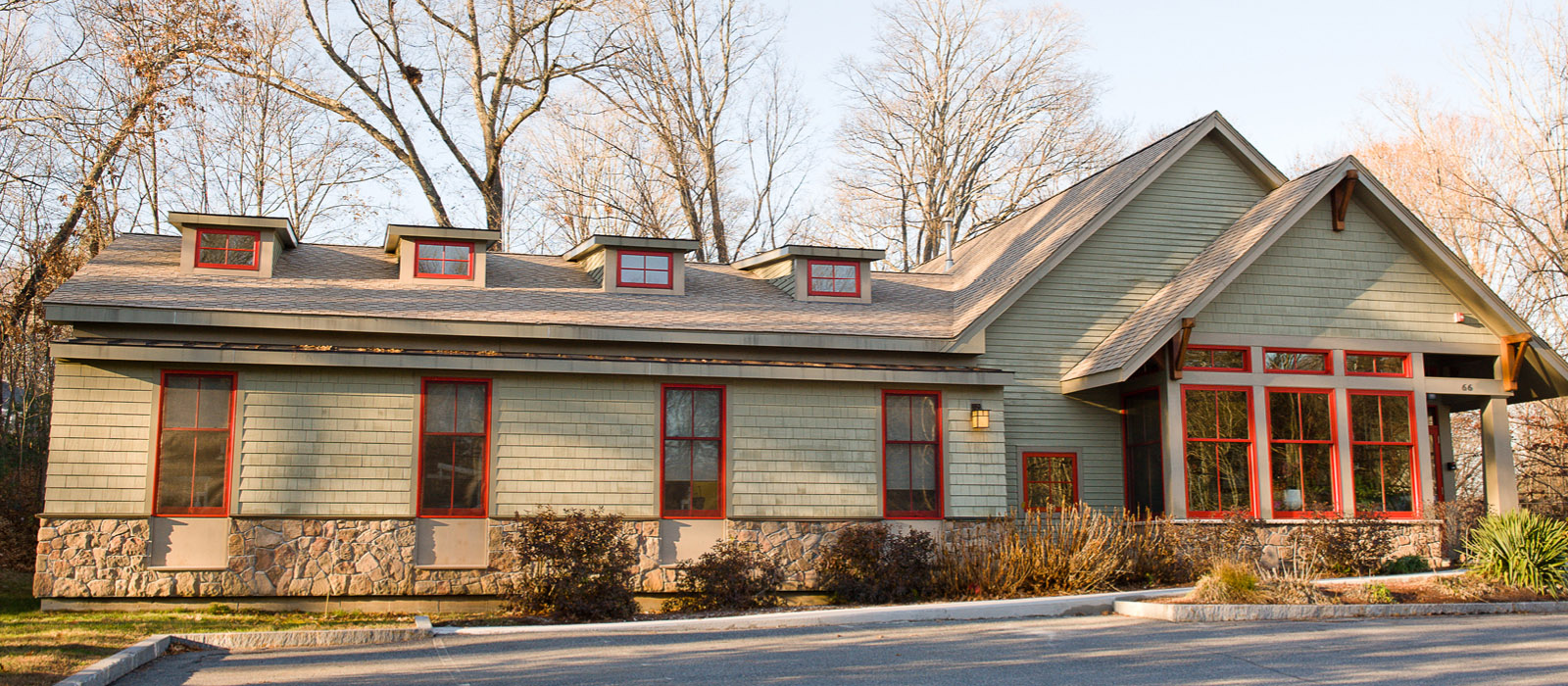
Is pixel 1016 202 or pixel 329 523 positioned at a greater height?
pixel 1016 202

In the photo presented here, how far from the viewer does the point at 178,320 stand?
1358 cm

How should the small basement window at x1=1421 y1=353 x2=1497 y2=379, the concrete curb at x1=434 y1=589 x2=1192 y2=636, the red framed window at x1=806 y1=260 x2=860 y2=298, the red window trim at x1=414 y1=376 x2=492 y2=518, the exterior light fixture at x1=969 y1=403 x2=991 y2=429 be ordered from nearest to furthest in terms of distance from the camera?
1. the concrete curb at x1=434 y1=589 x2=1192 y2=636
2. the red window trim at x1=414 y1=376 x2=492 y2=518
3. the exterior light fixture at x1=969 y1=403 x2=991 y2=429
4. the small basement window at x1=1421 y1=353 x2=1497 y2=379
5. the red framed window at x1=806 y1=260 x2=860 y2=298

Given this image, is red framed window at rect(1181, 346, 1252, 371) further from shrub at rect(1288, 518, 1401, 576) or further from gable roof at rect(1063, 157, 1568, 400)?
shrub at rect(1288, 518, 1401, 576)

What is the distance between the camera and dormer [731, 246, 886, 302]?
704 inches

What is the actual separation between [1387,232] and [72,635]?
1755 cm

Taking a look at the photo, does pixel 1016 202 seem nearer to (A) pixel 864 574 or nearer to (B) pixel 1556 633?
(A) pixel 864 574

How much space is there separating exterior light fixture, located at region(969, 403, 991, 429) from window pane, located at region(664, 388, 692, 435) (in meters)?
3.84

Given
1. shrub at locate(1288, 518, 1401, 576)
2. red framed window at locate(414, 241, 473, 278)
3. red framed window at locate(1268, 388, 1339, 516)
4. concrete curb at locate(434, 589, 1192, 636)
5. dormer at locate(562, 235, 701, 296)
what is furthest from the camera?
dormer at locate(562, 235, 701, 296)

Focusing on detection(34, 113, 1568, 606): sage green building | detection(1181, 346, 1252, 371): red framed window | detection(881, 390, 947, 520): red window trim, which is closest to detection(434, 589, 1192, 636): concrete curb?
detection(881, 390, 947, 520): red window trim

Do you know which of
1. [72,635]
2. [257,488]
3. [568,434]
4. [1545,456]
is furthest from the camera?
[1545,456]

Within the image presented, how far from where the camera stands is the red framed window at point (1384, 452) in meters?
16.5

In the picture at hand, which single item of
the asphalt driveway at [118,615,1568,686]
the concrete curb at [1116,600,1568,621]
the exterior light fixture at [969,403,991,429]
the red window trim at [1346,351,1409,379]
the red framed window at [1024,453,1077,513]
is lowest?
the asphalt driveway at [118,615,1568,686]

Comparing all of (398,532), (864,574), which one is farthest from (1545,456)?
(398,532)

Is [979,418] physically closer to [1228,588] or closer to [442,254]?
[1228,588]
